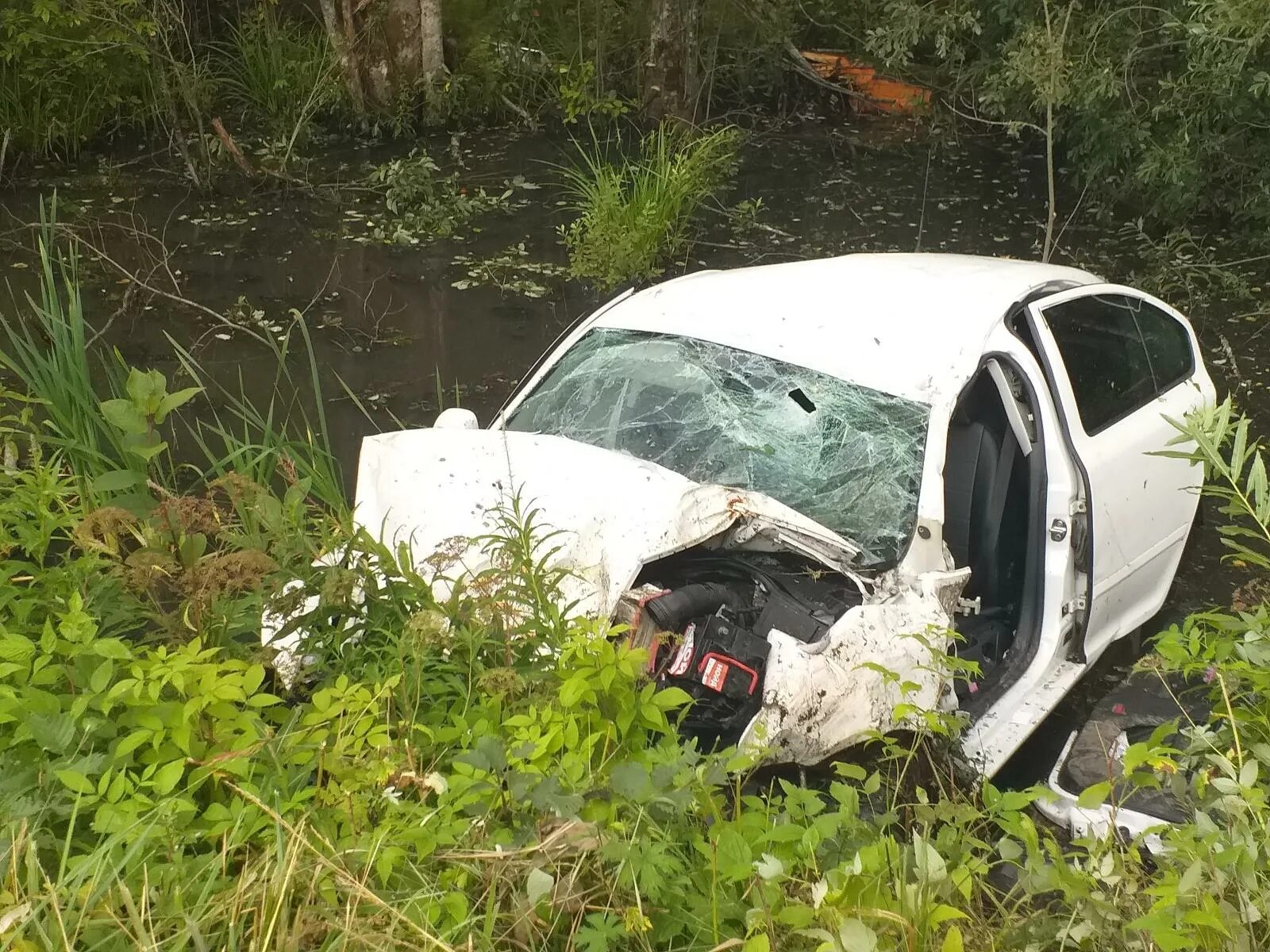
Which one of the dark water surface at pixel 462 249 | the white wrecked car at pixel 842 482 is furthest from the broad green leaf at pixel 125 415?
the dark water surface at pixel 462 249

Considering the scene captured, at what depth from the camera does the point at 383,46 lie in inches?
409

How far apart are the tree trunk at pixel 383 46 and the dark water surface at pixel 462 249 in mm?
649

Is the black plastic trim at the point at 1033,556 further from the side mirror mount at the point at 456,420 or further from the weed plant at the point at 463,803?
the side mirror mount at the point at 456,420

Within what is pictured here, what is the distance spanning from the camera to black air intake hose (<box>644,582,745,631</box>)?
2854 mm

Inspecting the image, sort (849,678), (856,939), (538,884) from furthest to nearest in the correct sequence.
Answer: (849,678) → (538,884) → (856,939)

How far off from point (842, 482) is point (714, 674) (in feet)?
2.71

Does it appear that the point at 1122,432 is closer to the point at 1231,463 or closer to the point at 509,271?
the point at 1231,463

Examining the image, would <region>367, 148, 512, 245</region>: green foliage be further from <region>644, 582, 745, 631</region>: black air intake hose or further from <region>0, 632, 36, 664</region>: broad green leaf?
<region>0, 632, 36, 664</region>: broad green leaf

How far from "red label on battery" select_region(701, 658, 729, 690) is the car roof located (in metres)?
1.08

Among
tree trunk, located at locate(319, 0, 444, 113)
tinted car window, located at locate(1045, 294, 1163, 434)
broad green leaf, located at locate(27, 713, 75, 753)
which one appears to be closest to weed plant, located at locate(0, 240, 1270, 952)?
broad green leaf, located at locate(27, 713, 75, 753)

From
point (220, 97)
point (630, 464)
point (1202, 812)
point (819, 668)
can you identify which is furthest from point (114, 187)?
point (1202, 812)

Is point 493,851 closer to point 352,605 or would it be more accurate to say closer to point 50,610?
point 352,605

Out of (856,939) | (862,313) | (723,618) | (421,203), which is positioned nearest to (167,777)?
(856,939)

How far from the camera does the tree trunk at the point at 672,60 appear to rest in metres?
9.36
